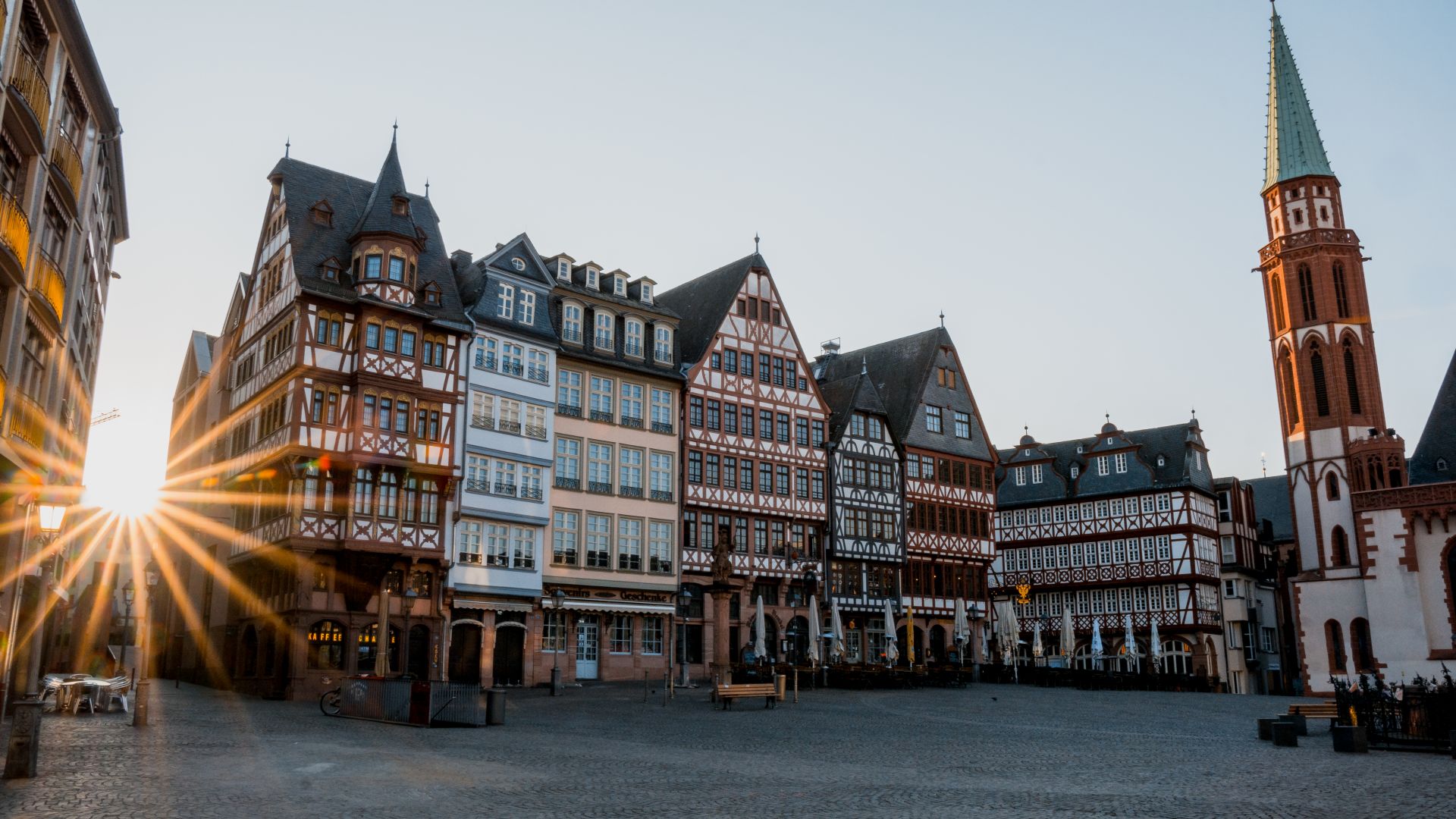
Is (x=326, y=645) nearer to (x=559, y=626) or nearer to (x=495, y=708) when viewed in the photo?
(x=559, y=626)

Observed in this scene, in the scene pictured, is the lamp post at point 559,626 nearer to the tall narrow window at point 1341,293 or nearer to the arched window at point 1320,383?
the arched window at point 1320,383

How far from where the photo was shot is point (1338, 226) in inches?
2233

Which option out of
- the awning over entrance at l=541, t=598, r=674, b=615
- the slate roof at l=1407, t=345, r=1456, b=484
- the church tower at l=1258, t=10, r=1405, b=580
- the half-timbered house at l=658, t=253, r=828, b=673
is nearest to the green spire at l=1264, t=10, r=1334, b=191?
the church tower at l=1258, t=10, r=1405, b=580

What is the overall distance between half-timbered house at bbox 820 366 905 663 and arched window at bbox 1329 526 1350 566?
18614 millimetres

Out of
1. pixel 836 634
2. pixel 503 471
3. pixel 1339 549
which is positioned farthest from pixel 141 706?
pixel 1339 549

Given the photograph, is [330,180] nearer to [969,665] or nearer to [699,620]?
[699,620]

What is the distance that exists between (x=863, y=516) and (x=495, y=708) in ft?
94.3

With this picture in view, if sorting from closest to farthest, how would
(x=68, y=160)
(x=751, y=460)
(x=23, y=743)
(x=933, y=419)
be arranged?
(x=23, y=743)
(x=68, y=160)
(x=751, y=460)
(x=933, y=419)

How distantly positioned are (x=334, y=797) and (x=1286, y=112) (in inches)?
2342

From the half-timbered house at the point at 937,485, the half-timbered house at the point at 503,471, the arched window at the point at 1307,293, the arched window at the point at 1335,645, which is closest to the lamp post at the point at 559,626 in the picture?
the half-timbered house at the point at 503,471

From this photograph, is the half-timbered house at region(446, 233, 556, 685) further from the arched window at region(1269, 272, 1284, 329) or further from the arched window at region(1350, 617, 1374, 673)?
the arched window at region(1269, 272, 1284, 329)

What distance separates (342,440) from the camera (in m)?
34.5

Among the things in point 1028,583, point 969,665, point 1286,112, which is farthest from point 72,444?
point 1286,112

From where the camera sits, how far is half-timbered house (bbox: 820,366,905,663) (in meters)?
50.0
